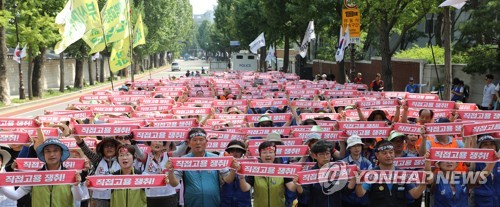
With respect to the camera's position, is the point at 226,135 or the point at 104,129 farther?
the point at 226,135

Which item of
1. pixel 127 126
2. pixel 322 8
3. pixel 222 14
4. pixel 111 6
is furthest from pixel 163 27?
pixel 127 126

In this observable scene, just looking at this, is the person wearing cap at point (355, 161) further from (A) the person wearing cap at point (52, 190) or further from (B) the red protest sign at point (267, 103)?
(B) the red protest sign at point (267, 103)

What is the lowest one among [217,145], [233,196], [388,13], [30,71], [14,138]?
[233,196]

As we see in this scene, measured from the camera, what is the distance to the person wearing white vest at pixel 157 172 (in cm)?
780

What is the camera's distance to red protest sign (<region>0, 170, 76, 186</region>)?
6809mm

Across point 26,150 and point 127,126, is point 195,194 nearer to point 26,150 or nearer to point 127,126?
point 127,126

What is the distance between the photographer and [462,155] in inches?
286

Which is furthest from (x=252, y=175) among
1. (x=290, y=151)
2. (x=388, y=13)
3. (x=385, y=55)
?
(x=385, y=55)

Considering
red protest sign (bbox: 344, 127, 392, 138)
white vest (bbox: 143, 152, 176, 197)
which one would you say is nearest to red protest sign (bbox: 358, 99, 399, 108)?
red protest sign (bbox: 344, 127, 392, 138)

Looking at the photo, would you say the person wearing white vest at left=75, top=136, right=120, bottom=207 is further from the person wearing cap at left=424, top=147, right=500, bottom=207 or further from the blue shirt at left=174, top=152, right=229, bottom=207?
the person wearing cap at left=424, top=147, right=500, bottom=207

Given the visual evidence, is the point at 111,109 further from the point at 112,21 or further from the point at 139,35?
the point at 139,35

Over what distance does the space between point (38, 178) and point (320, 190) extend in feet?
8.59

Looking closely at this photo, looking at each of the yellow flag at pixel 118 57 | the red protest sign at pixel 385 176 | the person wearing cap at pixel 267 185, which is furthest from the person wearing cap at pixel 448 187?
the yellow flag at pixel 118 57

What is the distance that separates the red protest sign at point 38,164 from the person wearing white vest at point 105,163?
0.17 meters
